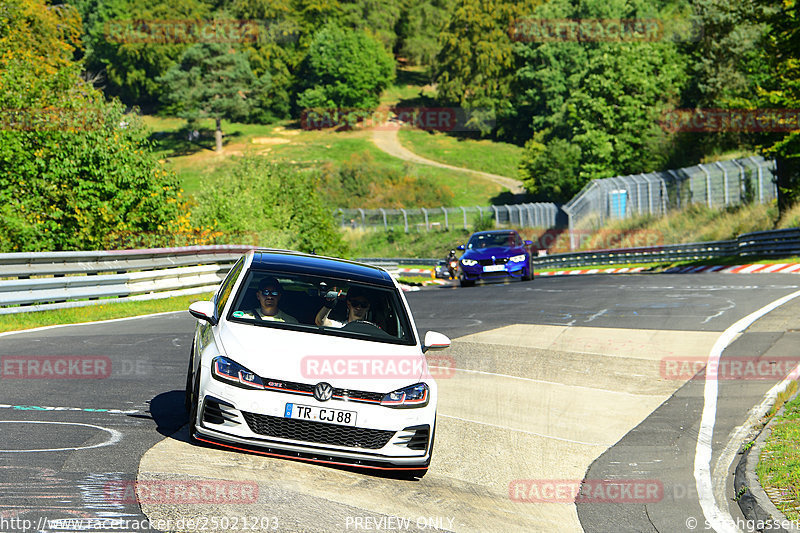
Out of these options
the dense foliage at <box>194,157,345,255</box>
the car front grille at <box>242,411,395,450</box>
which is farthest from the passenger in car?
the dense foliage at <box>194,157,345,255</box>

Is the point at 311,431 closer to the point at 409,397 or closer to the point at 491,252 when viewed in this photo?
the point at 409,397

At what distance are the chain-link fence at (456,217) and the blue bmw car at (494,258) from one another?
107 ft

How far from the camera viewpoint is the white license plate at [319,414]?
677 centimetres

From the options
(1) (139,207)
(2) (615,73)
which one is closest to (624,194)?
(2) (615,73)

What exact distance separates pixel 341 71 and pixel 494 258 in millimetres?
98341

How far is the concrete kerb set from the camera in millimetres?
6316

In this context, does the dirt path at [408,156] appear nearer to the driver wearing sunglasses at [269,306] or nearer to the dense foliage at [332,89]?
the dense foliage at [332,89]

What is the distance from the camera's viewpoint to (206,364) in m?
7.03

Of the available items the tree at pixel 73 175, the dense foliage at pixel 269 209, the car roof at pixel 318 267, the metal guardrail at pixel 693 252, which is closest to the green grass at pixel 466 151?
the metal guardrail at pixel 693 252

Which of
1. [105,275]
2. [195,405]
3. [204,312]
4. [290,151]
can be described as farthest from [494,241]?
[290,151]

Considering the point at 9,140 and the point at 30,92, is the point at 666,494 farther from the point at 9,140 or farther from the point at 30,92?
the point at 30,92

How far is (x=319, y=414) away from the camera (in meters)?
6.80

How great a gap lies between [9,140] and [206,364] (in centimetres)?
2096

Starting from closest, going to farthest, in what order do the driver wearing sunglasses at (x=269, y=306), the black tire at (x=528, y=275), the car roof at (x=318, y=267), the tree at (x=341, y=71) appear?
the driver wearing sunglasses at (x=269, y=306)
the car roof at (x=318, y=267)
the black tire at (x=528, y=275)
the tree at (x=341, y=71)
